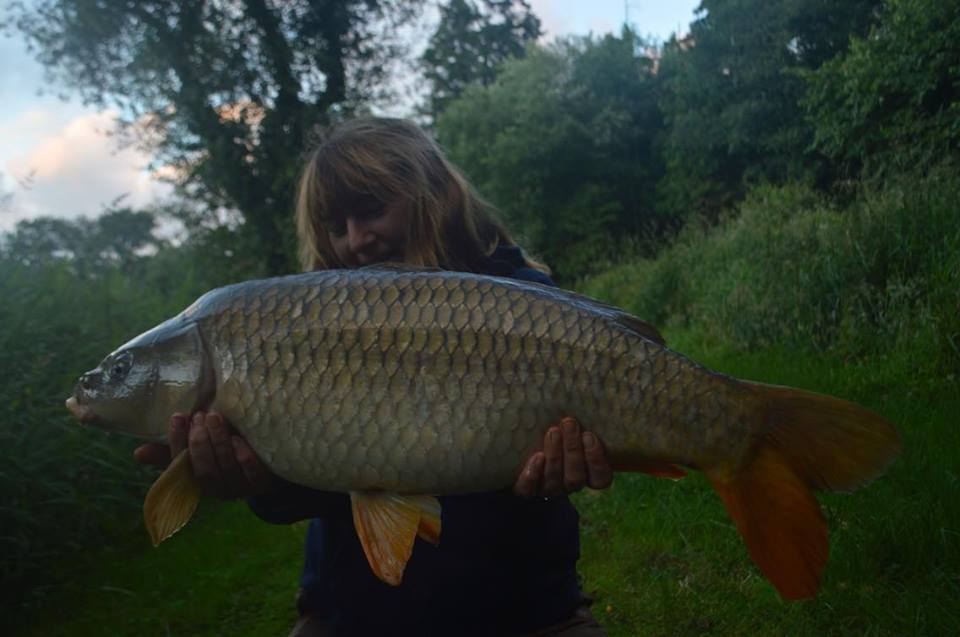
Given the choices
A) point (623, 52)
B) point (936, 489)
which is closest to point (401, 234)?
point (936, 489)

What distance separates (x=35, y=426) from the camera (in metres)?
3.26

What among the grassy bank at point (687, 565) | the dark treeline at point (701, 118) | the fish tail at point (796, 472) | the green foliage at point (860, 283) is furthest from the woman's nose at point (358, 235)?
Answer: the dark treeline at point (701, 118)

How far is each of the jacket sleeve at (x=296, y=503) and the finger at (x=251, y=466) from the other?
5 cm

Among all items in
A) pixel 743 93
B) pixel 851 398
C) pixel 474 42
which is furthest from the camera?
pixel 474 42

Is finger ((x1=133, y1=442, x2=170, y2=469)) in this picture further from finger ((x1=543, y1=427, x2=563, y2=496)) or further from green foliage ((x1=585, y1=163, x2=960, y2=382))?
green foliage ((x1=585, y1=163, x2=960, y2=382))

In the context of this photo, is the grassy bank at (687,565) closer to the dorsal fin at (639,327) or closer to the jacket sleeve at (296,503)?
the dorsal fin at (639,327)

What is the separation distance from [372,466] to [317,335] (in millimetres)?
239

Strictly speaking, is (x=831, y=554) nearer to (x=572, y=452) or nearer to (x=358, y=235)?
(x=572, y=452)

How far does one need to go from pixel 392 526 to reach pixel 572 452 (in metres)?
0.32

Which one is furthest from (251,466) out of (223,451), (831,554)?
(831,554)

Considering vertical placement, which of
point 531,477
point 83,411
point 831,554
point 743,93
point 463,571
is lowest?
point 831,554

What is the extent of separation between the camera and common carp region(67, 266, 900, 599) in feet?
4.10

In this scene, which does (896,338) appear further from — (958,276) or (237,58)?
(237,58)

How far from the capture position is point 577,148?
17.3 m
